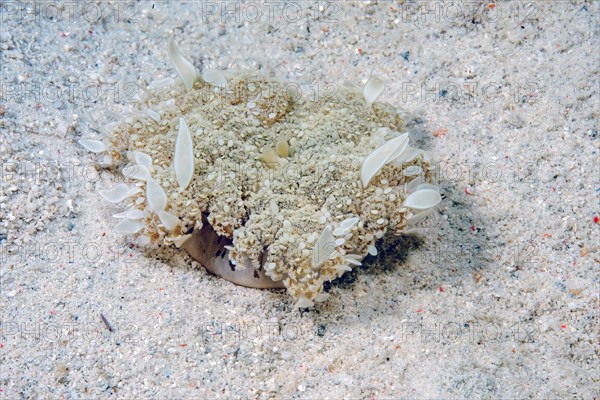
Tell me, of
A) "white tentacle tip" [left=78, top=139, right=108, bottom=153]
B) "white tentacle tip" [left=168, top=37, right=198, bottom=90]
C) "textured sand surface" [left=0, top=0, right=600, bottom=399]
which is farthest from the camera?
"white tentacle tip" [left=78, top=139, right=108, bottom=153]

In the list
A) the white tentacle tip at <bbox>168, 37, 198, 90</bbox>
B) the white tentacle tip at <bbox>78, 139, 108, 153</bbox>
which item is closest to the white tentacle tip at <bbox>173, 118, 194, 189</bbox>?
the white tentacle tip at <bbox>168, 37, 198, 90</bbox>

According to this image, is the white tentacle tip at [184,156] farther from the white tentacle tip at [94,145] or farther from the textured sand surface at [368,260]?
the white tentacle tip at [94,145]

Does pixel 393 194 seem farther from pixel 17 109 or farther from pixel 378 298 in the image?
pixel 17 109

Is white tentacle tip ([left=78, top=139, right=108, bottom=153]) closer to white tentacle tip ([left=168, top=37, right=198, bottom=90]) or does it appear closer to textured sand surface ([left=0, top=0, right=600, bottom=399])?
textured sand surface ([left=0, top=0, right=600, bottom=399])

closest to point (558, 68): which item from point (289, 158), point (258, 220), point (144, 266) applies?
point (289, 158)

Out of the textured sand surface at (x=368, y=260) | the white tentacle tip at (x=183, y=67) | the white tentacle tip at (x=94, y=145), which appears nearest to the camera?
the textured sand surface at (x=368, y=260)

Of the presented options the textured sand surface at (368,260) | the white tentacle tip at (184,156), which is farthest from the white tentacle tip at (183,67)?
the textured sand surface at (368,260)

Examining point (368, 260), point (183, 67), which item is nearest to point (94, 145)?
point (183, 67)

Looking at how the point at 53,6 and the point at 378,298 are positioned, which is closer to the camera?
the point at 378,298
